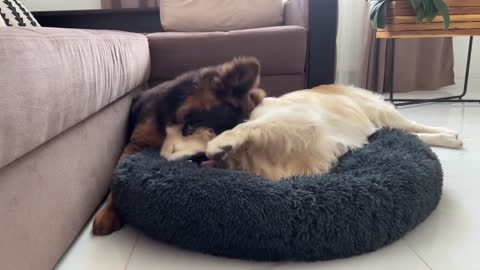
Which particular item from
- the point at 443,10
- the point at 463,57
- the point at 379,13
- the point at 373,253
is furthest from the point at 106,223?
the point at 463,57

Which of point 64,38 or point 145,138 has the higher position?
point 64,38

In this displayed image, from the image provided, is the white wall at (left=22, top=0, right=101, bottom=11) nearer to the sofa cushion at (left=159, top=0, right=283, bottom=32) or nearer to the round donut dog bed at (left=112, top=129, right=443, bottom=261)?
the sofa cushion at (left=159, top=0, right=283, bottom=32)

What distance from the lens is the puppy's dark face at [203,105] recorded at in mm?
1214

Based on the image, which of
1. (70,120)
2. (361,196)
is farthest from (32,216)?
(361,196)

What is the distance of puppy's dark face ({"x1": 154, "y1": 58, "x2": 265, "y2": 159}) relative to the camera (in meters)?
1.21

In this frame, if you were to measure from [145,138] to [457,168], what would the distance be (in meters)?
1.14

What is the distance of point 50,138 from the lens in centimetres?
86

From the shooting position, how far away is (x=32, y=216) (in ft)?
2.58

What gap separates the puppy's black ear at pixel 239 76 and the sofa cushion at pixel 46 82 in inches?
14.1

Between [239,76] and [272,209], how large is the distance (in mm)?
509

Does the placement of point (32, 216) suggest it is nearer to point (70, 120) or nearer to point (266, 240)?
point (70, 120)

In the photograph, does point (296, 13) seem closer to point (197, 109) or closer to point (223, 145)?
point (197, 109)

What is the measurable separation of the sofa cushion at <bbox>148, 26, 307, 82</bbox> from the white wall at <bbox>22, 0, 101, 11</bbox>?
1.48 m

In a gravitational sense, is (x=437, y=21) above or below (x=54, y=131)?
above
